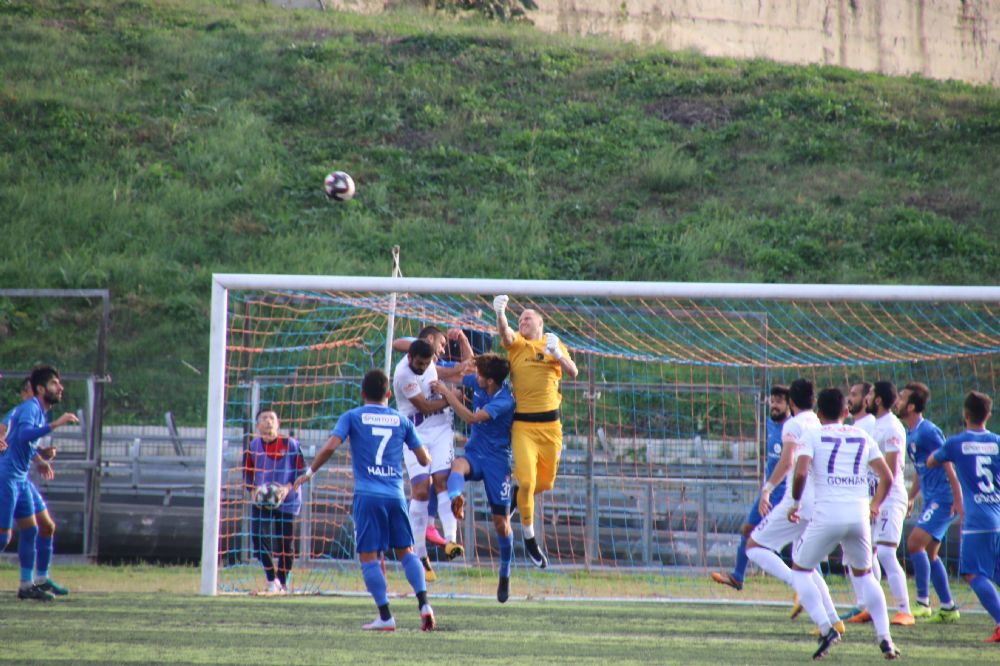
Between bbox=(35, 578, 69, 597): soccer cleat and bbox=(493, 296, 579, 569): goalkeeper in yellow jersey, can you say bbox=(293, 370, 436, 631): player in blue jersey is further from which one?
bbox=(35, 578, 69, 597): soccer cleat

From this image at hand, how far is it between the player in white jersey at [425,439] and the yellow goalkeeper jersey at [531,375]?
73 cm

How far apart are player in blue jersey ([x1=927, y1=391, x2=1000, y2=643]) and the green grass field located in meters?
0.64

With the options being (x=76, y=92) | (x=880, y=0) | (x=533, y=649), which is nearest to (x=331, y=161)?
(x=76, y=92)

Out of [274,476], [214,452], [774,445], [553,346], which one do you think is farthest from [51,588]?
[774,445]

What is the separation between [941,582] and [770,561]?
7.54ft

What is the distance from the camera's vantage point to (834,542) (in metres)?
7.66

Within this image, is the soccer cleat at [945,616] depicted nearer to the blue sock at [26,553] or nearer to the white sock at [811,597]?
the white sock at [811,597]

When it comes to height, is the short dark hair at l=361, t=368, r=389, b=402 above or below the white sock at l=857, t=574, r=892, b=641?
above

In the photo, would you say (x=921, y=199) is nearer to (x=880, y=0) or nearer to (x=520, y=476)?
(x=880, y=0)

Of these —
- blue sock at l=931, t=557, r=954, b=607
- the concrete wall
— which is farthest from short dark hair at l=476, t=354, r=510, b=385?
the concrete wall

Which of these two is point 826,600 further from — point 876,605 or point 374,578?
point 374,578

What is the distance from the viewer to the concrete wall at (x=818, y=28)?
38.2m

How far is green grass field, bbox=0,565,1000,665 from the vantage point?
7258 millimetres

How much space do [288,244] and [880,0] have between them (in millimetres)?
26651
